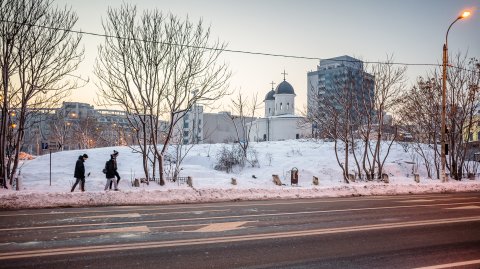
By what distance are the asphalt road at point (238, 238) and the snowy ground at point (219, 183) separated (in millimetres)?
1819

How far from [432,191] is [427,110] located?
34.1ft

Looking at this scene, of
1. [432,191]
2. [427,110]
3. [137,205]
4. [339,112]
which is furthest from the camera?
[427,110]

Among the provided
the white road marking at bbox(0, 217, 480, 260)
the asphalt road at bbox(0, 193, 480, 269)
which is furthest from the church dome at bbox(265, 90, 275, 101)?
the white road marking at bbox(0, 217, 480, 260)

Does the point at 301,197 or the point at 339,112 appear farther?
the point at 339,112

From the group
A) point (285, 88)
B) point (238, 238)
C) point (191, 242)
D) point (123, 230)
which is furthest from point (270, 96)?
point (191, 242)

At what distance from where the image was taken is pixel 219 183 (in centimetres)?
2291

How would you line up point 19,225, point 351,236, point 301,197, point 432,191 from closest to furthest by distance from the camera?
1. point 351,236
2. point 19,225
3. point 301,197
4. point 432,191

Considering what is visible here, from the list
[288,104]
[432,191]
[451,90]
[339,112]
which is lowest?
[432,191]

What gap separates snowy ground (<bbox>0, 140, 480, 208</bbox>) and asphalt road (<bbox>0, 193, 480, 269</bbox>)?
182cm

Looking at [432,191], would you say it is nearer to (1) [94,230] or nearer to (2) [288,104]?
(1) [94,230]

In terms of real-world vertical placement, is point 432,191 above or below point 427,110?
below

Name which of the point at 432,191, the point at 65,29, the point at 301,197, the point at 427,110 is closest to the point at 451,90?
the point at 427,110

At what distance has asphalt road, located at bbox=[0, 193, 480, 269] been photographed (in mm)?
5840

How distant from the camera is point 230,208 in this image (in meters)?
12.1
